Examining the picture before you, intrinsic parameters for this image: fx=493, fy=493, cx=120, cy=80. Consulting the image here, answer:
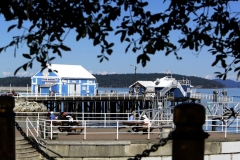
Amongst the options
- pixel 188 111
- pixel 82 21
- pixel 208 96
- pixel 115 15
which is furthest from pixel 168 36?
pixel 208 96

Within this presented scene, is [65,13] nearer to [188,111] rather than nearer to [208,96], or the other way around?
[188,111]

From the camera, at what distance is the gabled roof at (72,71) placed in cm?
5795

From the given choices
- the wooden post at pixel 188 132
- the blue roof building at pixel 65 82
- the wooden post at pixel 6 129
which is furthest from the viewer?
the blue roof building at pixel 65 82

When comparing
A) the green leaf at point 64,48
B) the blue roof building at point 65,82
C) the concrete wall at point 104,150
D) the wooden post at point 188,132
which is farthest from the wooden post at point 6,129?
the blue roof building at point 65,82

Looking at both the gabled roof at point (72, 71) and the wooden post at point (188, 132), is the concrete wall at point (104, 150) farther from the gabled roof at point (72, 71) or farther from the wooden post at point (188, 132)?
the gabled roof at point (72, 71)

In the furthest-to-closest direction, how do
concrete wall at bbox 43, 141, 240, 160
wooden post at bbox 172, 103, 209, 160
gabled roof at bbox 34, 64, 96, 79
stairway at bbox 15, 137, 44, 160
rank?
1. gabled roof at bbox 34, 64, 96, 79
2. stairway at bbox 15, 137, 44, 160
3. concrete wall at bbox 43, 141, 240, 160
4. wooden post at bbox 172, 103, 209, 160

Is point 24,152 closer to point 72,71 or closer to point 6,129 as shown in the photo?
point 6,129

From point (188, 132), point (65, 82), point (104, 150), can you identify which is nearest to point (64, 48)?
point (188, 132)

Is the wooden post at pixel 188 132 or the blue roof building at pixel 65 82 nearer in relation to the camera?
the wooden post at pixel 188 132

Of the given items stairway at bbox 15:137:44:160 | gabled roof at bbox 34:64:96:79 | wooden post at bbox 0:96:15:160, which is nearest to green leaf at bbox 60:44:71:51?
wooden post at bbox 0:96:15:160

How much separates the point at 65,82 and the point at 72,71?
7.67 ft

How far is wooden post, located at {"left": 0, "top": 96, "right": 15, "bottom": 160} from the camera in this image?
4.34 meters

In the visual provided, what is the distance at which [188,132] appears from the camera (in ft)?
10.5

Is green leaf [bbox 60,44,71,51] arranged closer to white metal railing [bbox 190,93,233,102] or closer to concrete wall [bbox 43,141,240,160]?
concrete wall [bbox 43,141,240,160]
